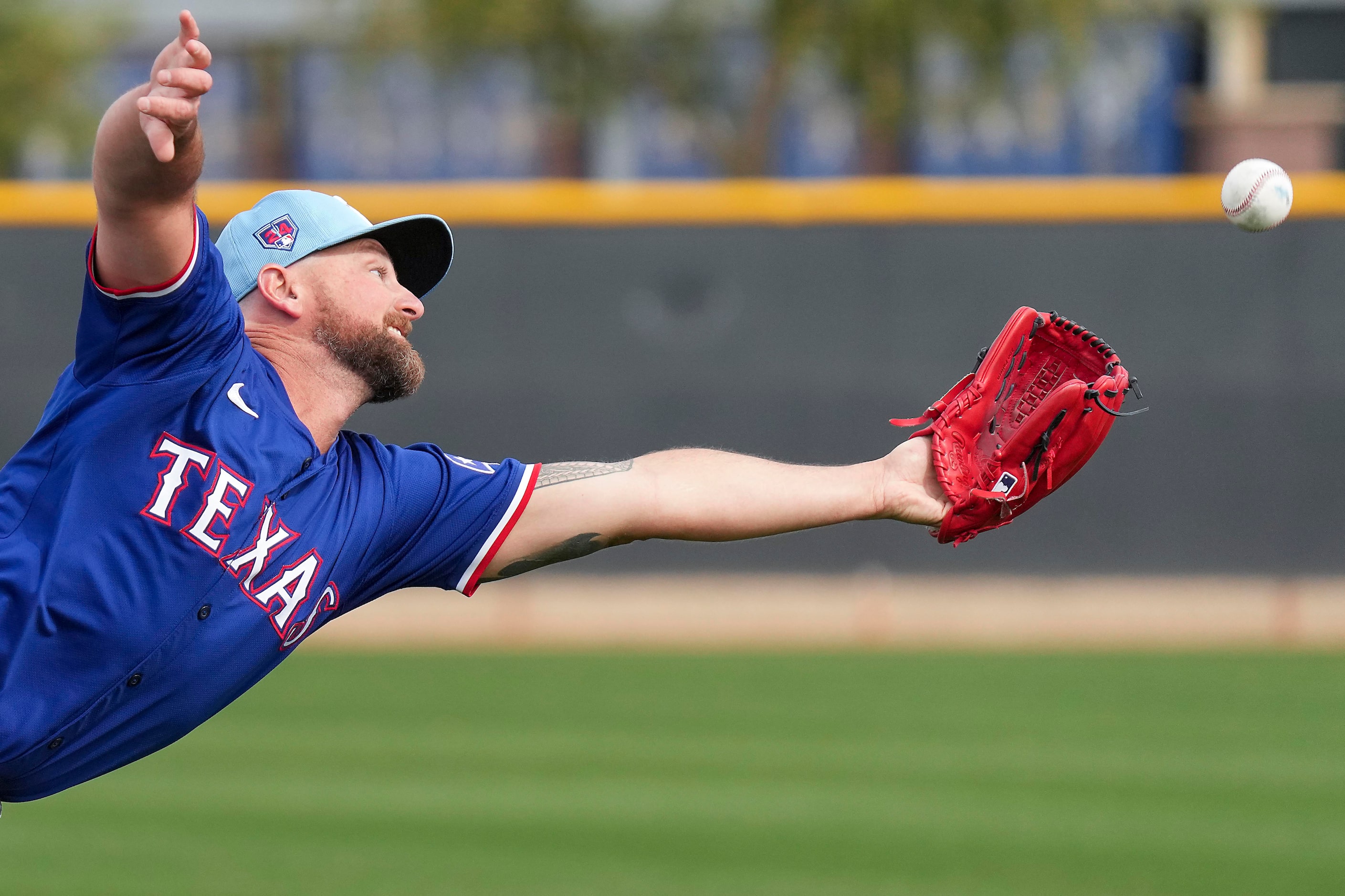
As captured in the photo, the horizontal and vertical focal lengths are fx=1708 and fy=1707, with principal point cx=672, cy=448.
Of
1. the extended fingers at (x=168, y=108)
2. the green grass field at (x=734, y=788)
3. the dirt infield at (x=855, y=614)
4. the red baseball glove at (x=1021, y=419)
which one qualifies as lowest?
the dirt infield at (x=855, y=614)

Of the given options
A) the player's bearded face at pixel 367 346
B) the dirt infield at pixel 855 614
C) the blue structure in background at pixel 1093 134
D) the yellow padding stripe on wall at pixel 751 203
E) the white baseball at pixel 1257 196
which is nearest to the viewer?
the player's bearded face at pixel 367 346

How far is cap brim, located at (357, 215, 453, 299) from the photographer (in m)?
3.51

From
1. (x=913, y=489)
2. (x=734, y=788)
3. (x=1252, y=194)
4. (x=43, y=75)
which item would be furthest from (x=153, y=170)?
(x=43, y=75)

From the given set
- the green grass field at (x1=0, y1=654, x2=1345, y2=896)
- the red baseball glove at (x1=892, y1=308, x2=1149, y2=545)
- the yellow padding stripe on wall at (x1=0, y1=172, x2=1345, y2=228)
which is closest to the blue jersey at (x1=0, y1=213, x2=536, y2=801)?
the red baseball glove at (x1=892, y1=308, x2=1149, y2=545)

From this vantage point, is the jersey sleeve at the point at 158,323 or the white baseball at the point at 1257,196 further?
the white baseball at the point at 1257,196

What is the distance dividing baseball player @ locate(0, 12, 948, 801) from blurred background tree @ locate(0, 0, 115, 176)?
58.9 ft

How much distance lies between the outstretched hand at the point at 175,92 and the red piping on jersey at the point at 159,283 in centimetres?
20

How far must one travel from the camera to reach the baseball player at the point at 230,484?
2846 millimetres

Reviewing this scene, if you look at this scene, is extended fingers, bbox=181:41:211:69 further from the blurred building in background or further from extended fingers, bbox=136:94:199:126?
the blurred building in background

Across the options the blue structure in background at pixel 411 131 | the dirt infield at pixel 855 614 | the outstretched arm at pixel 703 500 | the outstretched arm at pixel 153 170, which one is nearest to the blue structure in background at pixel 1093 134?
the blue structure in background at pixel 411 131

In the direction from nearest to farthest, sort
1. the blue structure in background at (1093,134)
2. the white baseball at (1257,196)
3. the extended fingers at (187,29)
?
the extended fingers at (187,29) → the white baseball at (1257,196) → the blue structure in background at (1093,134)

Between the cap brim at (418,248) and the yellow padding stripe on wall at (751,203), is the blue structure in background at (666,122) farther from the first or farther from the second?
the cap brim at (418,248)

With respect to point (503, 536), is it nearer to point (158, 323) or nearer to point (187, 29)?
point (158, 323)

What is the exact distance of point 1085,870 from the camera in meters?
5.55
